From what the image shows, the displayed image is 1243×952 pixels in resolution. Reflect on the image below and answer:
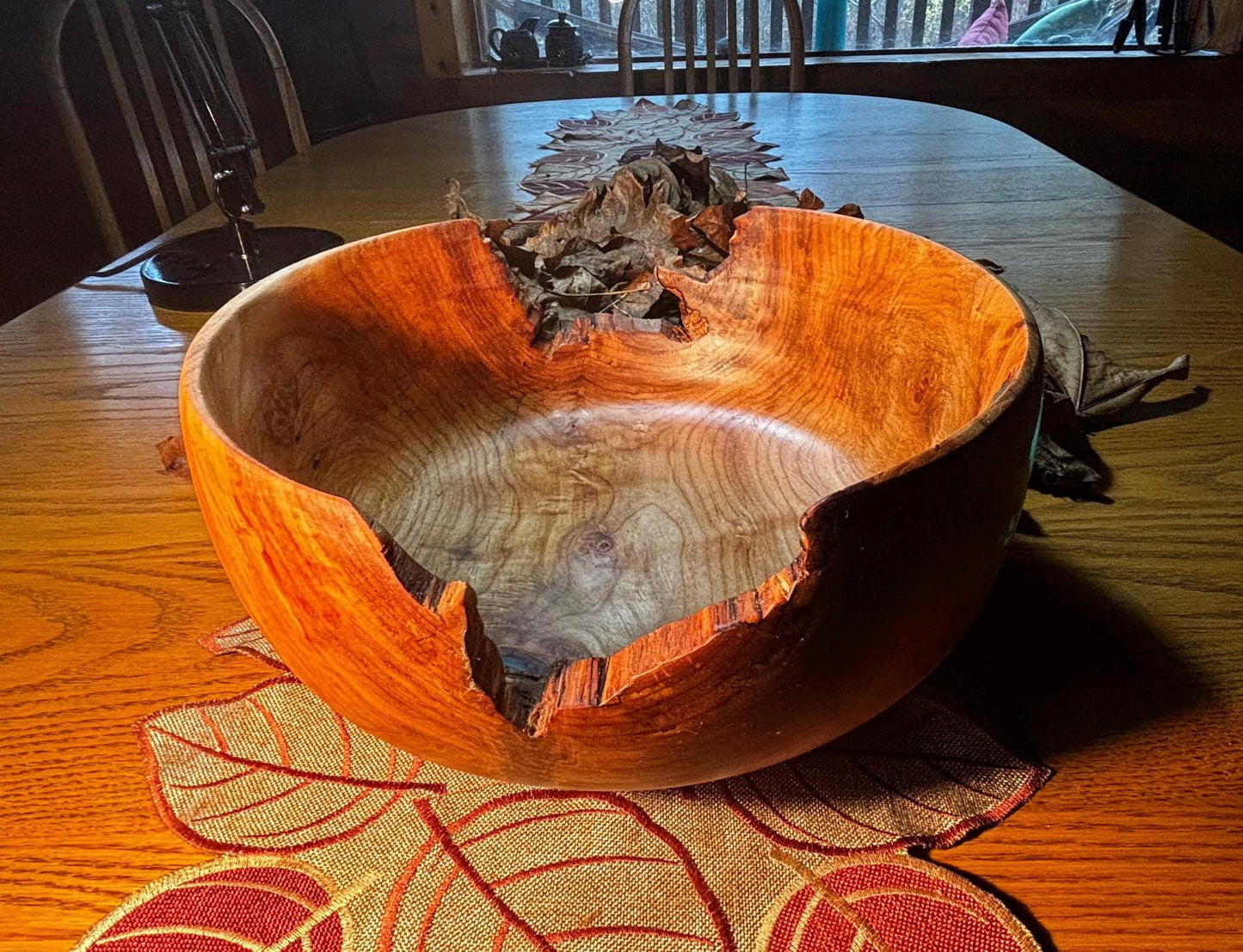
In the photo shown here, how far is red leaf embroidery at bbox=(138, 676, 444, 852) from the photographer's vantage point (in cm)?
33

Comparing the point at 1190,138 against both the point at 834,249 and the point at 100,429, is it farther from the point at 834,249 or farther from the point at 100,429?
the point at 100,429

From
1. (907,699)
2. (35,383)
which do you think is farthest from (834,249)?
(35,383)

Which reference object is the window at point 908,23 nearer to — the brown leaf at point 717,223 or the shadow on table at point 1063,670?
the brown leaf at point 717,223

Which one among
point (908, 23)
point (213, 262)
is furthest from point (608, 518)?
point (908, 23)

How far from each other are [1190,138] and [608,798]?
9.49 ft

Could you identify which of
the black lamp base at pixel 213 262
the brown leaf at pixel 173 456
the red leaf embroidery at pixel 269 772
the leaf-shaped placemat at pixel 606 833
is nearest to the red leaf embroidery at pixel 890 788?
the leaf-shaped placemat at pixel 606 833

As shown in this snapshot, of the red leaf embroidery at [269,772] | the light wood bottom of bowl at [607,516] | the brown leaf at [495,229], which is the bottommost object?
the red leaf embroidery at [269,772]

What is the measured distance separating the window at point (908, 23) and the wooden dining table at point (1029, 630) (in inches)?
82.6

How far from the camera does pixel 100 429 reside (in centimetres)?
63

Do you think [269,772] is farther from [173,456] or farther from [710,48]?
[710,48]

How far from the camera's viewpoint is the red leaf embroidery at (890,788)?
0.32m

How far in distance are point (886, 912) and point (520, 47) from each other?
104 inches

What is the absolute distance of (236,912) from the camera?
297mm

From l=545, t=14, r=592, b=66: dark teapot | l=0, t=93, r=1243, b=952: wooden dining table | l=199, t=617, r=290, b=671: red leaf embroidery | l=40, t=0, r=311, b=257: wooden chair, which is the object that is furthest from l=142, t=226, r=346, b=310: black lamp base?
l=545, t=14, r=592, b=66: dark teapot
